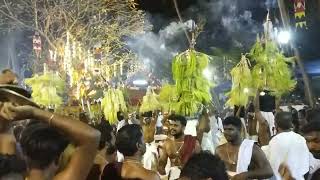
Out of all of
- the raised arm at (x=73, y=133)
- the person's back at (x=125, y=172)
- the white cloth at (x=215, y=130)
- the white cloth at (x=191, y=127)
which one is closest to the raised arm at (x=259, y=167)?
the person's back at (x=125, y=172)

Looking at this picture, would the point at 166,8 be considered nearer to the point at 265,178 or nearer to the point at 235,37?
the point at 235,37

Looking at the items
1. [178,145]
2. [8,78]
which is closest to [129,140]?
[8,78]

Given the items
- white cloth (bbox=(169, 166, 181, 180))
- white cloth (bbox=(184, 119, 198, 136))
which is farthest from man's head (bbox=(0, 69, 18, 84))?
white cloth (bbox=(184, 119, 198, 136))

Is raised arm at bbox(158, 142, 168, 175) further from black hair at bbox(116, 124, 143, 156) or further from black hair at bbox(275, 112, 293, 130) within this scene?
black hair at bbox(116, 124, 143, 156)

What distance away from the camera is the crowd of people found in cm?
335

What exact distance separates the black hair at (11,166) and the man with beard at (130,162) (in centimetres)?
122

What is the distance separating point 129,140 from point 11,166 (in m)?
1.60

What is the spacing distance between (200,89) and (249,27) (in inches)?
1752

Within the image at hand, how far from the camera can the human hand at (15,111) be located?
3.24m

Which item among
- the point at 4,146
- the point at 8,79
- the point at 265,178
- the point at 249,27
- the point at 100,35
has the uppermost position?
the point at 249,27

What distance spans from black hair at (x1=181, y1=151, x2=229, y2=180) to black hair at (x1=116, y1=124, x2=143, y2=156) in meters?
1.06

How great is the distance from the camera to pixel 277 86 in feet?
41.1

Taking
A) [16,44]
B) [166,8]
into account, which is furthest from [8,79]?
[166,8]

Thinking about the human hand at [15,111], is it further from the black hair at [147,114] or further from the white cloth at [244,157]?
the black hair at [147,114]
